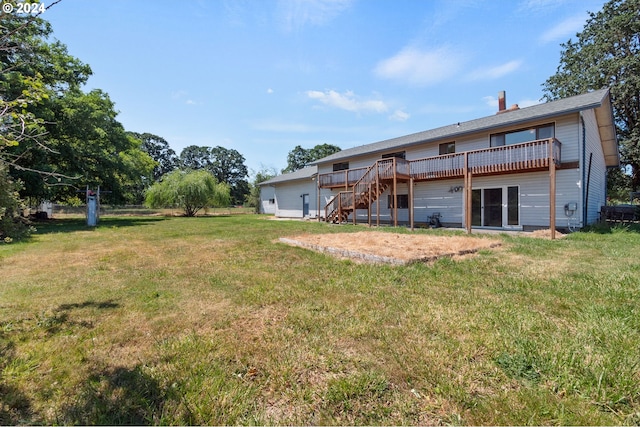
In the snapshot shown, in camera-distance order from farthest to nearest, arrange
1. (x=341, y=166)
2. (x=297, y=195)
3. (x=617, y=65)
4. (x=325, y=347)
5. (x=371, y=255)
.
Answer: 1. (x=297, y=195)
2. (x=341, y=166)
3. (x=617, y=65)
4. (x=371, y=255)
5. (x=325, y=347)

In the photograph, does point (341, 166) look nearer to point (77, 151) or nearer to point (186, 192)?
point (186, 192)

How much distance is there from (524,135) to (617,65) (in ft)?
47.4

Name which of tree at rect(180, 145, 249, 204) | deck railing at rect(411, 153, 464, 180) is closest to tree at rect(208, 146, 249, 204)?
tree at rect(180, 145, 249, 204)

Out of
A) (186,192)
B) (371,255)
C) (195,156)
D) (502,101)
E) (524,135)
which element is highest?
(195,156)

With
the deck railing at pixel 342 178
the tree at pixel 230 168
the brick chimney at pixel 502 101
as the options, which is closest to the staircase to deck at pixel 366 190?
the deck railing at pixel 342 178

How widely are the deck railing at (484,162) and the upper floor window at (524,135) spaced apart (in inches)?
37.6

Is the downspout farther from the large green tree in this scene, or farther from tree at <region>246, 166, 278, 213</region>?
tree at <region>246, 166, 278, 213</region>

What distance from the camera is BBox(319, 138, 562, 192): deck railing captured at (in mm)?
10586

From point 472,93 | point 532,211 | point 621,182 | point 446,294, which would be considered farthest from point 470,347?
point 621,182

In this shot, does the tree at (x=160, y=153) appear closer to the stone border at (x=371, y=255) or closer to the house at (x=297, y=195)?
the house at (x=297, y=195)

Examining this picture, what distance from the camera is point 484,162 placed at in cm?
1211

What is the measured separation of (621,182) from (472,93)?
639 inches

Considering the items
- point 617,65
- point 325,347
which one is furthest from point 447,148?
point 617,65

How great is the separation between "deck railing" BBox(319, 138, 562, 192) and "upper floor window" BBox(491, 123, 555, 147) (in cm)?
96
